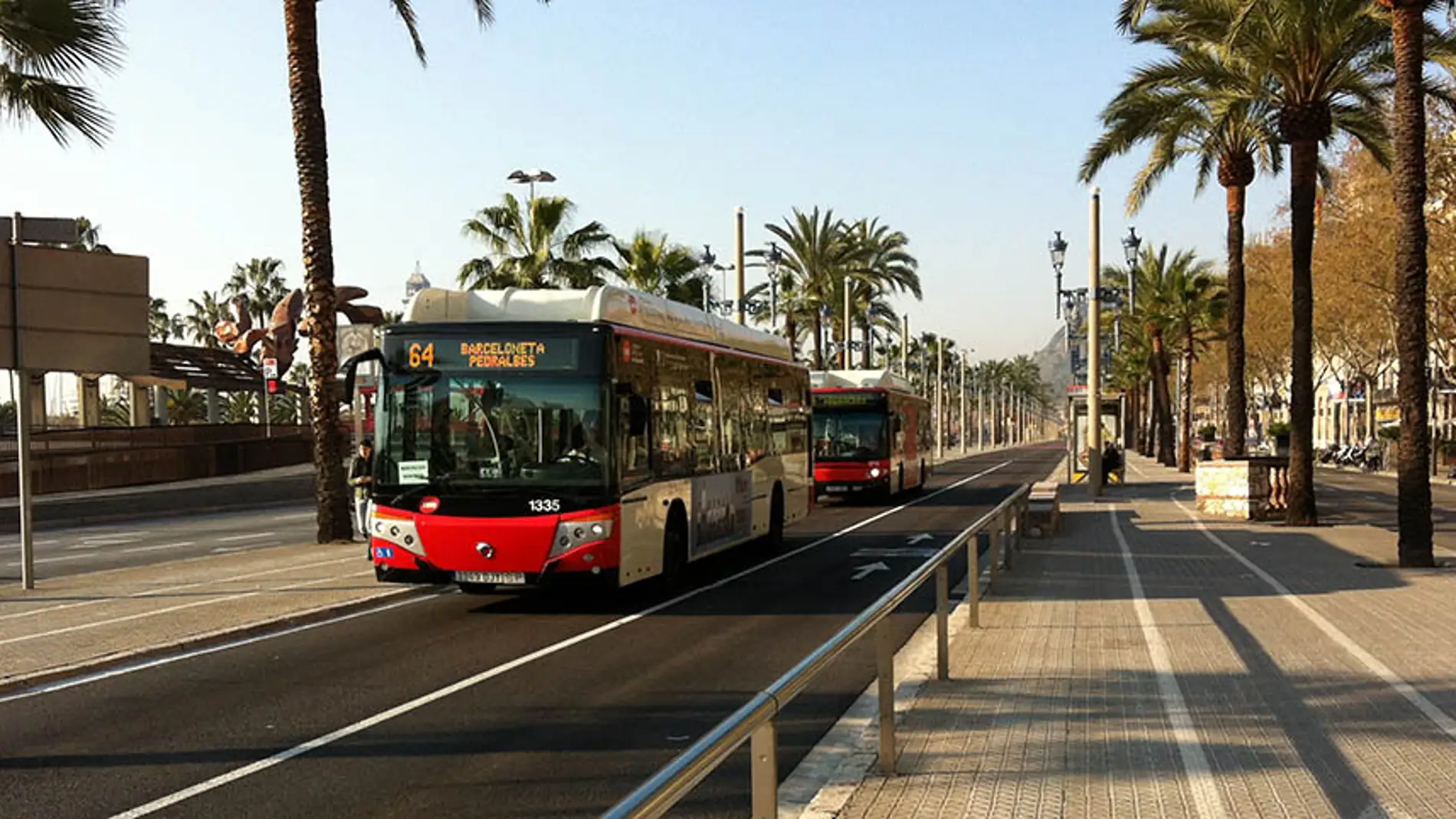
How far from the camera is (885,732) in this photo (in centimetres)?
672

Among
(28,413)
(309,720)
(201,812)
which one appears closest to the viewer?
(201,812)

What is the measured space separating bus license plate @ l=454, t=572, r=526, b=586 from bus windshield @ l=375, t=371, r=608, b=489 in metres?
0.83

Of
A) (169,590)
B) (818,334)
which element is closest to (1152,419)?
(818,334)

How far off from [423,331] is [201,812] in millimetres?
7425

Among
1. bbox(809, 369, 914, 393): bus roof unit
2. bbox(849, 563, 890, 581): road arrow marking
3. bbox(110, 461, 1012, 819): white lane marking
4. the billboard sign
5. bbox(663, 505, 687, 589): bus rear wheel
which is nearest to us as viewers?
bbox(110, 461, 1012, 819): white lane marking

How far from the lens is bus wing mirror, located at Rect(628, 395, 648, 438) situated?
43.5ft

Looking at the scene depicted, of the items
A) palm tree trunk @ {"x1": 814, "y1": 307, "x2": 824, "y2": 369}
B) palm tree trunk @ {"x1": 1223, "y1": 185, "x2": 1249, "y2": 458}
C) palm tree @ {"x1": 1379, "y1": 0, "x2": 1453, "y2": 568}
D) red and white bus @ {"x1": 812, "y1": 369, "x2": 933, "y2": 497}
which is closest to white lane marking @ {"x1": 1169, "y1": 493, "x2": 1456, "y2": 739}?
palm tree @ {"x1": 1379, "y1": 0, "x2": 1453, "y2": 568}

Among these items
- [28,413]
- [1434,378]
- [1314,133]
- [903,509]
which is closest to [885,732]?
[28,413]

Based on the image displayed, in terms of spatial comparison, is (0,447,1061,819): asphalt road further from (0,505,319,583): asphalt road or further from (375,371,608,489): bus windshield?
(0,505,319,583): asphalt road

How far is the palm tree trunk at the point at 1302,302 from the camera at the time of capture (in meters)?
22.7

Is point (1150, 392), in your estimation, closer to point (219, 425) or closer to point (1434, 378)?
point (1434, 378)

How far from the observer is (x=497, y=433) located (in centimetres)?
1293

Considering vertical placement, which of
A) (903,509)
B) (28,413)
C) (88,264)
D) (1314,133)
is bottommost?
(903,509)

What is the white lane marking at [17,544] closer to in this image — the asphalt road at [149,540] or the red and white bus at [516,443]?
the asphalt road at [149,540]
